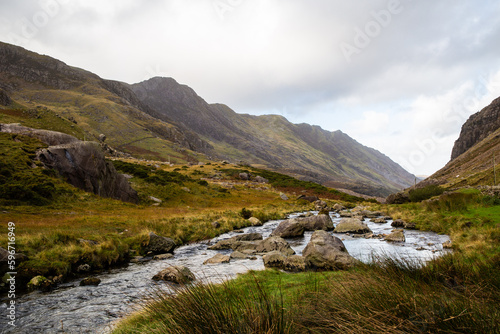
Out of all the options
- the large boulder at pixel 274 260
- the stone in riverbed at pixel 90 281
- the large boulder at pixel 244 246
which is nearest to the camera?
the stone in riverbed at pixel 90 281

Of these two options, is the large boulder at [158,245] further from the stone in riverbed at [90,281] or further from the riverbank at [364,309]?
the riverbank at [364,309]

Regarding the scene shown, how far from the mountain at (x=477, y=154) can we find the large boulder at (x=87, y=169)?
6844 cm

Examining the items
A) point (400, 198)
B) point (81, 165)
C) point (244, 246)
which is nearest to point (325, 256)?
point (244, 246)

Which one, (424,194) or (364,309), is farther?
(424,194)

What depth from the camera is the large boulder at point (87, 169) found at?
3069 cm

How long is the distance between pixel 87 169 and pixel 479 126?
166m

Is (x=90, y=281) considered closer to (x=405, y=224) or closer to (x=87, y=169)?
(x=87, y=169)

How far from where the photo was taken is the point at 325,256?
13.6 m

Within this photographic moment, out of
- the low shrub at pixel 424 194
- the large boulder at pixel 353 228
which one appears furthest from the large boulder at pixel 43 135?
the low shrub at pixel 424 194

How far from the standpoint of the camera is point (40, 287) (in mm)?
11484

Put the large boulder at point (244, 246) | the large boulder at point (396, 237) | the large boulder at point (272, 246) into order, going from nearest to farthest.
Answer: the large boulder at point (272, 246)
the large boulder at point (244, 246)
the large boulder at point (396, 237)

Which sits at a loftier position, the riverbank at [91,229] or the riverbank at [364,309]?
the riverbank at [364,309]

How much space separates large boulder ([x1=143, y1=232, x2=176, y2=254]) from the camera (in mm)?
18562

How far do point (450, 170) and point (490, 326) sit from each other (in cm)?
12453
